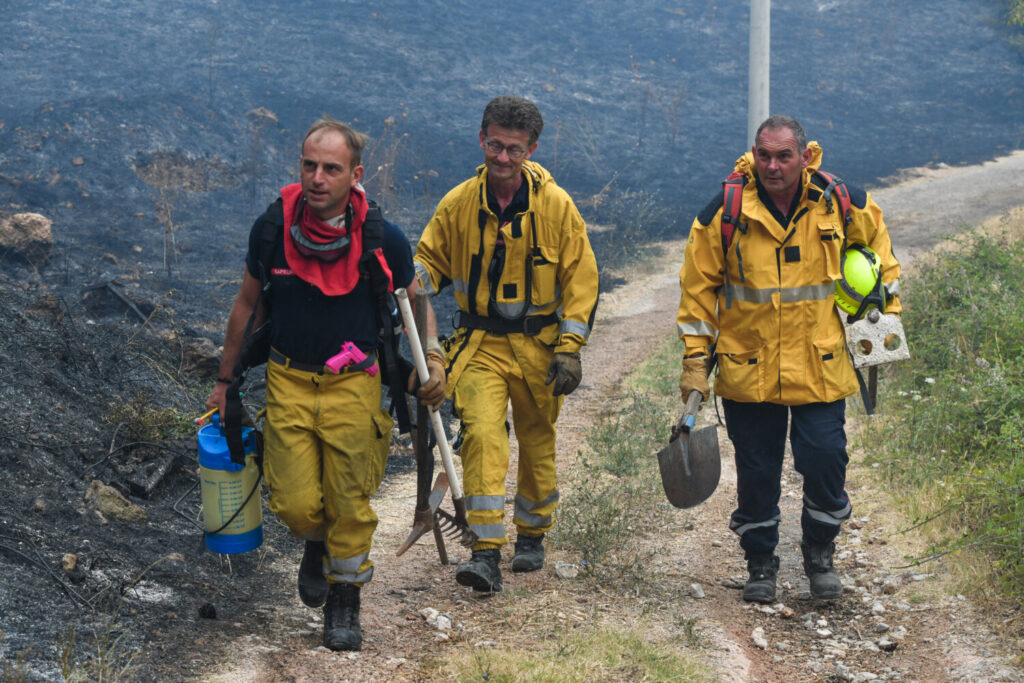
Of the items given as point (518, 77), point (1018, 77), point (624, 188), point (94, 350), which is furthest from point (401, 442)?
point (1018, 77)

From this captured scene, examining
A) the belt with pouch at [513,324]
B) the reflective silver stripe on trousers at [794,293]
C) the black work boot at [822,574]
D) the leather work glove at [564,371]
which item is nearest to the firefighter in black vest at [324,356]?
the belt with pouch at [513,324]

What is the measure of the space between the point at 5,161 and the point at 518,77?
40.2ft

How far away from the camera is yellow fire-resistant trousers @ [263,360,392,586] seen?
12.2 feet

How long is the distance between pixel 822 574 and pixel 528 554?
1.34 meters

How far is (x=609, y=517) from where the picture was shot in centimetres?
518

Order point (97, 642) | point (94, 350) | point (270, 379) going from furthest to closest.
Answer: point (94, 350) → point (270, 379) → point (97, 642)

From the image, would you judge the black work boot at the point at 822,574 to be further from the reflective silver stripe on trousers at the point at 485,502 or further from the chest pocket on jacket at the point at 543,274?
the chest pocket on jacket at the point at 543,274

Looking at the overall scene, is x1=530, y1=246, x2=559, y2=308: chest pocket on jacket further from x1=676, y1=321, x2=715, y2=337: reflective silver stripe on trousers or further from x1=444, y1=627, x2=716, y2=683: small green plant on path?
x1=444, y1=627, x2=716, y2=683: small green plant on path

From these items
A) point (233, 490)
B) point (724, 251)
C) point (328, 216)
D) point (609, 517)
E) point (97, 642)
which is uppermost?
point (328, 216)

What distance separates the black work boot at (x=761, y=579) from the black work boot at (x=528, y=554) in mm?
966

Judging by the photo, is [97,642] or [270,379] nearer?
[97,642]

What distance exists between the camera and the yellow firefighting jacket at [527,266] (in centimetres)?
449

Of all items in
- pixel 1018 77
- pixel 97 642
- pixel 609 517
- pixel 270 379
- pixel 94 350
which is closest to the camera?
pixel 97 642

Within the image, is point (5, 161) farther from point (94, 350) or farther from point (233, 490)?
point (233, 490)
